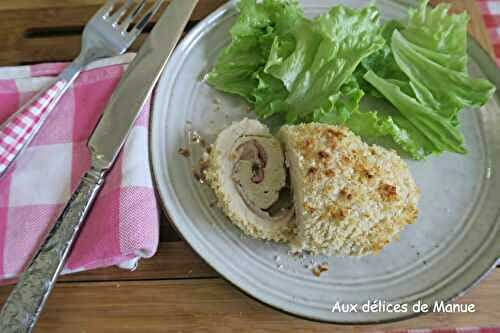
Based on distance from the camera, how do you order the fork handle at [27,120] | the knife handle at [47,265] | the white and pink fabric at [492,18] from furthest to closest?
the white and pink fabric at [492,18], the fork handle at [27,120], the knife handle at [47,265]

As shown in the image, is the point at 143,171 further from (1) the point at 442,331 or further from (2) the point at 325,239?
(1) the point at 442,331

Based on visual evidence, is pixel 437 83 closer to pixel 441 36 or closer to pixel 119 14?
pixel 441 36

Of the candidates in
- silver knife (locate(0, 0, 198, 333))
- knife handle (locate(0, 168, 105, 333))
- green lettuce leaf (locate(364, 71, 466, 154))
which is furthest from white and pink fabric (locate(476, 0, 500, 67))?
knife handle (locate(0, 168, 105, 333))

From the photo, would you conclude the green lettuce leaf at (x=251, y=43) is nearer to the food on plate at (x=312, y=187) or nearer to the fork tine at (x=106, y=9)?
the food on plate at (x=312, y=187)

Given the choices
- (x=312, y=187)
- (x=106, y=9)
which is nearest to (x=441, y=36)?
(x=312, y=187)

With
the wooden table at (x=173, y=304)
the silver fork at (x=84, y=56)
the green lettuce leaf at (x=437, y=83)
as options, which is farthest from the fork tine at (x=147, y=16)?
the green lettuce leaf at (x=437, y=83)

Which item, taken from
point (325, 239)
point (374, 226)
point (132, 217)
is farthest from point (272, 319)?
point (132, 217)
